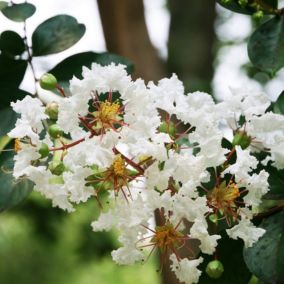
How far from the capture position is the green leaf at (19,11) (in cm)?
89

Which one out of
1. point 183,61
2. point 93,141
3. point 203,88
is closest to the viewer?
point 93,141

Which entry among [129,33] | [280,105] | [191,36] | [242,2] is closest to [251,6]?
[242,2]

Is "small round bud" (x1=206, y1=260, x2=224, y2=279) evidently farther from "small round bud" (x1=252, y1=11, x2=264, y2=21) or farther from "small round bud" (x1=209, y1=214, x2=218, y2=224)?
"small round bud" (x1=252, y1=11, x2=264, y2=21)

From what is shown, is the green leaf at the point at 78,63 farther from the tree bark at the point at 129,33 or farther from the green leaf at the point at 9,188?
the tree bark at the point at 129,33

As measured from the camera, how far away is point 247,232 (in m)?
0.66

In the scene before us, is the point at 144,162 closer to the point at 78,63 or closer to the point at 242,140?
the point at 242,140

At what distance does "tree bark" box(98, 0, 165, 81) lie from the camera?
149 centimetres

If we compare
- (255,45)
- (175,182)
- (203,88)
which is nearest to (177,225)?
(175,182)

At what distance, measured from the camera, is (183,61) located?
6.20 feet

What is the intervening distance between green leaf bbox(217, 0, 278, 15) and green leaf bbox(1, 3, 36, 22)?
282 mm

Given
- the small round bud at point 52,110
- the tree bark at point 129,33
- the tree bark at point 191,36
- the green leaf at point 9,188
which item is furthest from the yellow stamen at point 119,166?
the tree bark at point 191,36

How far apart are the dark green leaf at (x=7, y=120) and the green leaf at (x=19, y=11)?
0.15m

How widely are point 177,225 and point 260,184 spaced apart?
0.33ft

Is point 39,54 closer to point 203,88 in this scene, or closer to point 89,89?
point 89,89
